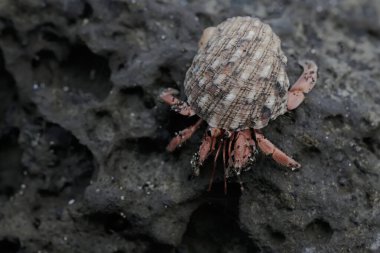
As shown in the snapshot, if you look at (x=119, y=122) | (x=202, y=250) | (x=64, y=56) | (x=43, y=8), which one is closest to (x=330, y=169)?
(x=202, y=250)

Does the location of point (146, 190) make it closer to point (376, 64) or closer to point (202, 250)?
point (202, 250)

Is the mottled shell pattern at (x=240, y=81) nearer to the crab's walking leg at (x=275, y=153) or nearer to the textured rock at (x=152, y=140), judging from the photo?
the crab's walking leg at (x=275, y=153)

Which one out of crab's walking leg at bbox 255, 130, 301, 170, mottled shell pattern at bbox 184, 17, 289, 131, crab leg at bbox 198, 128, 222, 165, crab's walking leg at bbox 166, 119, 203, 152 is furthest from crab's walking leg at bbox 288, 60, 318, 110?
crab's walking leg at bbox 166, 119, 203, 152

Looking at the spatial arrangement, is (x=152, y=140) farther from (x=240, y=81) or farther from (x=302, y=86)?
(x=302, y=86)

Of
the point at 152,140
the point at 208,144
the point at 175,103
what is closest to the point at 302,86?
the point at 208,144

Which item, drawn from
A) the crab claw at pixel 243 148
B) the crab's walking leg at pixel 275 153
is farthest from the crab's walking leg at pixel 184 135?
the crab's walking leg at pixel 275 153
